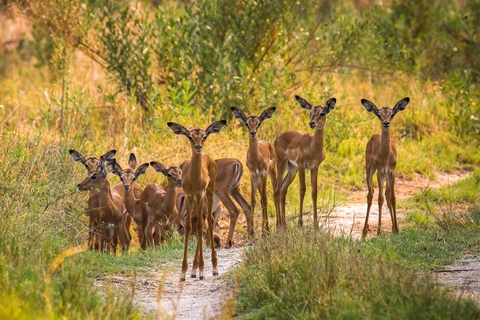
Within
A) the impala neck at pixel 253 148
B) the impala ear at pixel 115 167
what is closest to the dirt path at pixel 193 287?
the impala neck at pixel 253 148

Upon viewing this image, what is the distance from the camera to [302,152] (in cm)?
1175

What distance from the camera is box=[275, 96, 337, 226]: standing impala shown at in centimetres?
1155

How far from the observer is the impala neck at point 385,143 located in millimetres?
11117

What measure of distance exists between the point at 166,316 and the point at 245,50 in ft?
29.4

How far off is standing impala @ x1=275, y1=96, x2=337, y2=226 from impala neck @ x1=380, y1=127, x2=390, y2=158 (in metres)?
0.78

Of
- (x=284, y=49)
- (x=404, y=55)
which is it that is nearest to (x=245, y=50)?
(x=284, y=49)

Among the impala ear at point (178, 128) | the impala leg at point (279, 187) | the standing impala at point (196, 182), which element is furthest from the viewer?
the impala leg at point (279, 187)

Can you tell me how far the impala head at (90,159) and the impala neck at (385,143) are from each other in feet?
10.8

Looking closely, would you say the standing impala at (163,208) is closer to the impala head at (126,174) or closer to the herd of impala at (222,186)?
the herd of impala at (222,186)

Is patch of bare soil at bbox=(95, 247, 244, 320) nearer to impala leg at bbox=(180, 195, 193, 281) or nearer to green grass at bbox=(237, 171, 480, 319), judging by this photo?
impala leg at bbox=(180, 195, 193, 281)

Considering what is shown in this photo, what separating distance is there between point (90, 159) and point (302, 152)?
8.75 ft

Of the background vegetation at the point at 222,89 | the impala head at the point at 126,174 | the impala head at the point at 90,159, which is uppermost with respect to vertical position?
the background vegetation at the point at 222,89

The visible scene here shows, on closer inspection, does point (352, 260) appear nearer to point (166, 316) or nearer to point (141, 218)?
point (166, 316)

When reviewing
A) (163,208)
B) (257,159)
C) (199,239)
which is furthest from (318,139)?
(199,239)
